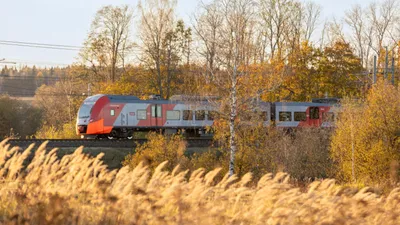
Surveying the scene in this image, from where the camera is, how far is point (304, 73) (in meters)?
47.2

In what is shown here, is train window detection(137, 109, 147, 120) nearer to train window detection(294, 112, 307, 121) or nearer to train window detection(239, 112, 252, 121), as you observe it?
train window detection(239, 112, 252, 121)

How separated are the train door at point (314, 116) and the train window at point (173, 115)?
9.04 metres

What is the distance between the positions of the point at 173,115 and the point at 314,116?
9756 millimetres

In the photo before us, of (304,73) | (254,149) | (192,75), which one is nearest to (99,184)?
(254,149)

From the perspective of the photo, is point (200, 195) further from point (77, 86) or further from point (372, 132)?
point (77, 86)

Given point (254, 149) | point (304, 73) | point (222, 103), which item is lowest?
point (254, 149)

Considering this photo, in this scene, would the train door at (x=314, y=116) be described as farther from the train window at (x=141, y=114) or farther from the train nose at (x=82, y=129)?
the train nose at (x=82, y=129)

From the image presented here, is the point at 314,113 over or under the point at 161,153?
over

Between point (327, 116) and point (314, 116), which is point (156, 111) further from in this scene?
point (327, 116)

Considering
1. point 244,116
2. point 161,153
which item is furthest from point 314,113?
point 161,153

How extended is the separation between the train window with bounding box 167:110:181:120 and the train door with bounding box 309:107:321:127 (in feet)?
29.7

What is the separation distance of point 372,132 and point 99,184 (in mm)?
23916

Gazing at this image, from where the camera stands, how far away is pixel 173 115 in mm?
35375

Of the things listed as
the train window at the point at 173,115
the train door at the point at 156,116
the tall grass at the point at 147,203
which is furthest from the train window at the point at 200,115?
the tall grass at the point at 147,203
